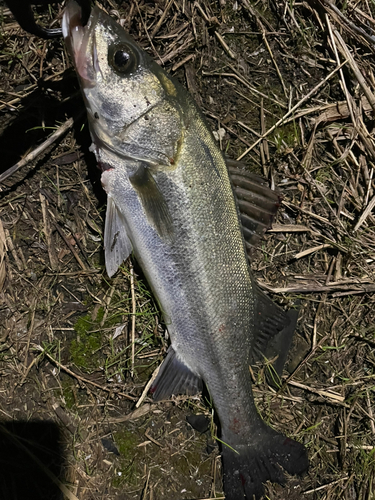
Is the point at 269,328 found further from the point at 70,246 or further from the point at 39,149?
the point at 39,149

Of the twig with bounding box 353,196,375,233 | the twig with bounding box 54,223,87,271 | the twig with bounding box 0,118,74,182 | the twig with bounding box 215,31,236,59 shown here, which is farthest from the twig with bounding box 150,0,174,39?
the twig with bounding box 353,196,375,233

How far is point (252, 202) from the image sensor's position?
8.95 feet

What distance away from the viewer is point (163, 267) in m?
2.56

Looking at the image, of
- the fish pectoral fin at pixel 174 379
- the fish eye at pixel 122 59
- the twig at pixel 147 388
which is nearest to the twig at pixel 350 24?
the fish eye at pixel 122 59

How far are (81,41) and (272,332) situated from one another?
234 centimetres

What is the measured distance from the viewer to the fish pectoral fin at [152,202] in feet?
7.97

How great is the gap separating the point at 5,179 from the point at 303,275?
8.46ft

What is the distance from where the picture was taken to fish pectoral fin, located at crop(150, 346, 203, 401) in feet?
9.08

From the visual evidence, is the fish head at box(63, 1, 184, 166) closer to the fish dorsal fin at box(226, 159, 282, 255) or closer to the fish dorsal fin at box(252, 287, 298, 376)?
the fish dorsal fin at box(226, 159, 282, 255)

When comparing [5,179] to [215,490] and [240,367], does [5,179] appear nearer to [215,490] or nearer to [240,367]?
[240,367]

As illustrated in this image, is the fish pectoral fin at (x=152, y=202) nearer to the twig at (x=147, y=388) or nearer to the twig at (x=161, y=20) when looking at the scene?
the twig at (x=147, y=388)

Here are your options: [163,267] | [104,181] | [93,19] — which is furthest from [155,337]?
[93,19]

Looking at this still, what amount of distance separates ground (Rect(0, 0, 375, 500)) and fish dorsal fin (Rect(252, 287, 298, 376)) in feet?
0.72

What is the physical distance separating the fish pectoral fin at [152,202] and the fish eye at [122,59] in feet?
1.95
